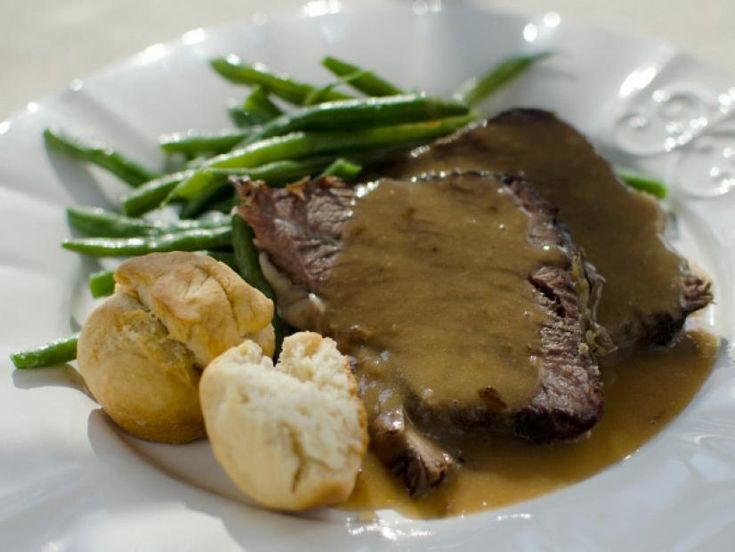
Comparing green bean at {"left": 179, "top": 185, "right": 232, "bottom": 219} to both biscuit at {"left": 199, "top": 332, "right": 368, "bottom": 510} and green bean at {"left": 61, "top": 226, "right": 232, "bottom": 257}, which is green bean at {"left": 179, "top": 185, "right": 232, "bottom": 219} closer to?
green bean at {"left": 61, "top": 226, "right": 232, "bottom": 257}

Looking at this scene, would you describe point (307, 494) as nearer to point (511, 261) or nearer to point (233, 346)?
point (233, 346)

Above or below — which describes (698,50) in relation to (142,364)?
above

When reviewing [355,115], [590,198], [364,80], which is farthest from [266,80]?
[590,198]

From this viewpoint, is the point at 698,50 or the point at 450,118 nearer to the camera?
the point at 450,118

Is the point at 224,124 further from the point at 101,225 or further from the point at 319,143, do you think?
the point at 101,225

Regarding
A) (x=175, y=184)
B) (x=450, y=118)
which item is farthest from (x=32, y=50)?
(x=450, y=118)

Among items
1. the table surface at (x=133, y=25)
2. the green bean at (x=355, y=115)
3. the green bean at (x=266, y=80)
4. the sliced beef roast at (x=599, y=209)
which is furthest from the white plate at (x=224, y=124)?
the table surface at (x=133, y=25)

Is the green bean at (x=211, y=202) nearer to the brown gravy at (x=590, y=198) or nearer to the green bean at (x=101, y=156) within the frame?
the green bean at (x=101, y=156)

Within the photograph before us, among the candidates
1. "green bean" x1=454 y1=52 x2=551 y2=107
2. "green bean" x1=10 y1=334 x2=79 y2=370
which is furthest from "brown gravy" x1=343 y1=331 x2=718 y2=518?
"green bean" x1=454 y1=52 x2=551 y2=107
